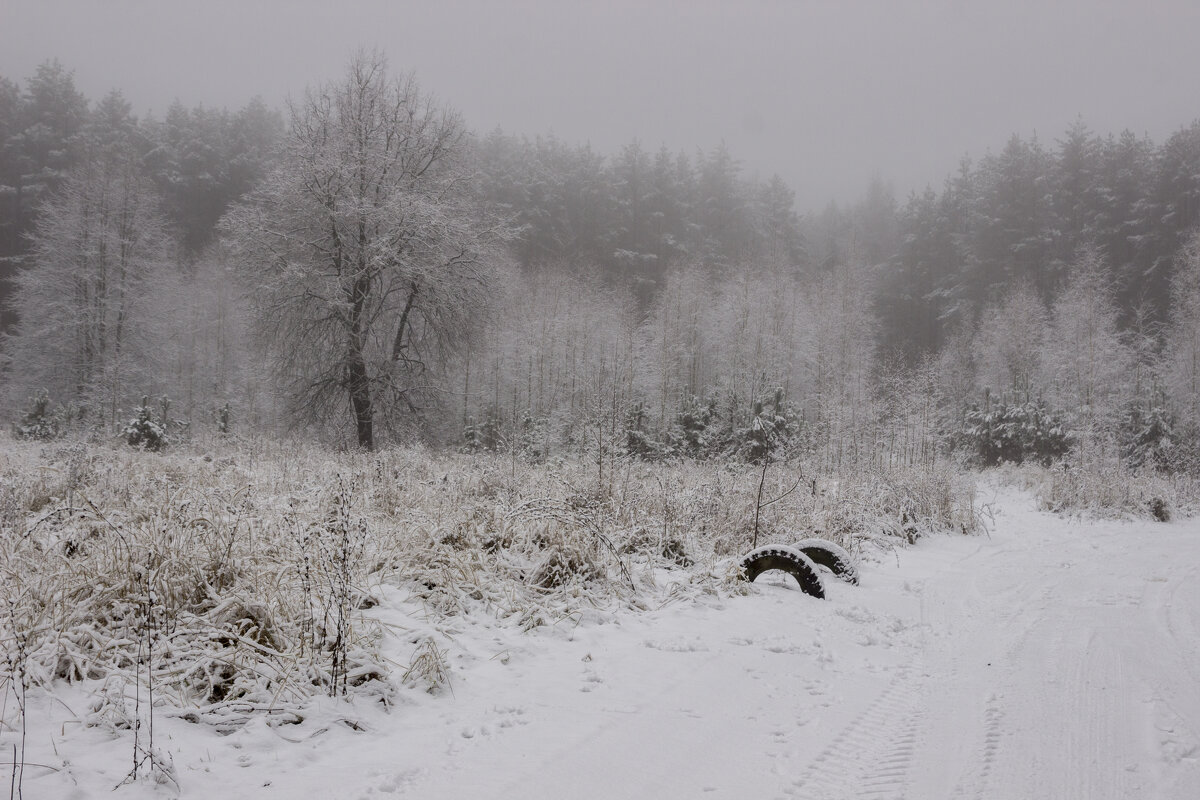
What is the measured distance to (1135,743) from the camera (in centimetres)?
282

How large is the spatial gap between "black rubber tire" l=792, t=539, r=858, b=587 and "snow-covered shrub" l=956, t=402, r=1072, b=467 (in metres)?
22.4

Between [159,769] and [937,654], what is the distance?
13.8ft

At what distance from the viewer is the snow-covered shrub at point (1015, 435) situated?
2480 cm

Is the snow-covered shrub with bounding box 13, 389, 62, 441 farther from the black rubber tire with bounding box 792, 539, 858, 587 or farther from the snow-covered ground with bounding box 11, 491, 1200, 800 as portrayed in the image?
the black rubber tire with bounding box 792, 539, 858, 587

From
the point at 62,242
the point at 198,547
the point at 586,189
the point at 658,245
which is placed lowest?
the point at 198,547

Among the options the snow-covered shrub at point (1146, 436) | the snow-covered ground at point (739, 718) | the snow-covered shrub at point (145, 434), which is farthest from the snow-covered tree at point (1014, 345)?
the snow-covered shrub at point (145, 434)

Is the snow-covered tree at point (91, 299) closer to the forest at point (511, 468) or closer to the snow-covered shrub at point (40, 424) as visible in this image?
the forest at point (511, 468)

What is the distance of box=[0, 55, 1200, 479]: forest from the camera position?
50.5 ft

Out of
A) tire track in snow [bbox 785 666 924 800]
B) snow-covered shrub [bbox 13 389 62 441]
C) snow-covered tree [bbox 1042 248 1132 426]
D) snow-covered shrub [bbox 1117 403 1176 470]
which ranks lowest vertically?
tire track in snow [bbox 785 666 924 800]

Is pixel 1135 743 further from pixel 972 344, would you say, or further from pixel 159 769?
pixel 972 344

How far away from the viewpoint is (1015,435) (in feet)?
83.5

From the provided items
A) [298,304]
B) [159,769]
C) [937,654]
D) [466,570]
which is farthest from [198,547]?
[298,304]

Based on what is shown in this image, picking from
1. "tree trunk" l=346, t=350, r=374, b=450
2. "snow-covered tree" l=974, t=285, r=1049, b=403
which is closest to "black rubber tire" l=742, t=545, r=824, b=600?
"tree trunk" l=346, t=350, r=374, b=450

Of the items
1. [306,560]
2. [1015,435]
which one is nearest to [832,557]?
[306,560]
